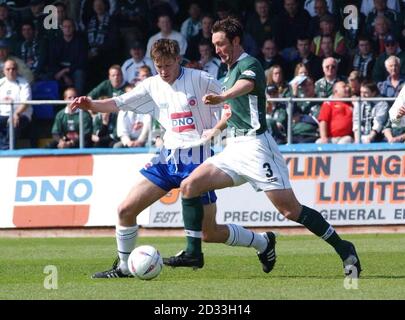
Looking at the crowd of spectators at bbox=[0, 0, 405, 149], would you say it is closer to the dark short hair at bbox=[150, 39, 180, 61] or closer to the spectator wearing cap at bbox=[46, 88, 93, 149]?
the spectator wearing cap at bbox=[46, 88, 93, 149]

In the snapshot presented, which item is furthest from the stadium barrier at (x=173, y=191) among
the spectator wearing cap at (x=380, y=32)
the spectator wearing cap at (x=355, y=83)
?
the spectator wearing cap at (x=380, y=32)

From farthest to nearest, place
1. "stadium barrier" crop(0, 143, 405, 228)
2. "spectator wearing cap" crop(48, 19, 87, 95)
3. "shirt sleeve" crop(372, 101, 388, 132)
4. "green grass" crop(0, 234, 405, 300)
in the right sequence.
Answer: "spectator wearing cap" crop(48, 19, 87, 95) → "shirt sleeve" crop(372, 101, 388, 132) → "stadium barrier" crop(0, 143, 405, 228) → "green grass" crop(0, 234, 405, 300)

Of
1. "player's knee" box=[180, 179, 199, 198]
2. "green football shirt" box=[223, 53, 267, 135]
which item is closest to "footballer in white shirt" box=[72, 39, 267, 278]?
"player's knee" box=[180, 179, 199, 198]

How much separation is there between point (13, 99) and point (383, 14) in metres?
6.25

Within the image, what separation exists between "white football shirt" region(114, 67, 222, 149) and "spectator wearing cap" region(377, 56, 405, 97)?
755cm

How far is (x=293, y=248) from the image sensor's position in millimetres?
14820

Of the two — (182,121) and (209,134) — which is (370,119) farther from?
(209,134)

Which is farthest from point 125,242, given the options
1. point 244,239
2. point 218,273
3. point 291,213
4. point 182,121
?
point 291,213

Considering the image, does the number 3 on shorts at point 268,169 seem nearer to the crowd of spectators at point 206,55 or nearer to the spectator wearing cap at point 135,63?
the crowd of spectators at point 206,55

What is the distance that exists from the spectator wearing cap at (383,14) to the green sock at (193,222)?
979cm

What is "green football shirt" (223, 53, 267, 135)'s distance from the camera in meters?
10.8

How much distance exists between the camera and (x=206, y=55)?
Answer: 19.9 m

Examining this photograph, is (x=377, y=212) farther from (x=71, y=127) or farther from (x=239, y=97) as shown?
(x=239, y=97)

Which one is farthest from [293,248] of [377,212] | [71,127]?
[71,127]
